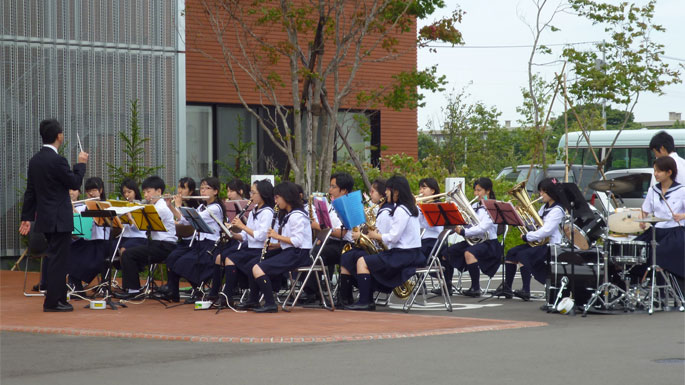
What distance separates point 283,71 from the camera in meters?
24.1

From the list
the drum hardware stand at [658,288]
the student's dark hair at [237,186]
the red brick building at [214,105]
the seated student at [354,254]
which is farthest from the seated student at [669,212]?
the red brick building at [214,105]

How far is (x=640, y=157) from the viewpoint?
2992 cm

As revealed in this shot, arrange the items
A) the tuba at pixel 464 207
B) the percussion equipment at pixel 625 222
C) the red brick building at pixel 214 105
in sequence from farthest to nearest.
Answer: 1. the red brick building at pixel 214 105
2. the tuba at pixel 464 207
3. the percussion equipment at pixel 625 222

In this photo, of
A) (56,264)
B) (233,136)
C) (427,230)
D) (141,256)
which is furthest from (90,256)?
(233,136)

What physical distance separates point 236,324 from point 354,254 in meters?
2.49

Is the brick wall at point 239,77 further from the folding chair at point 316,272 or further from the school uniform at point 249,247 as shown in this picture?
the folding chair at point 316,272

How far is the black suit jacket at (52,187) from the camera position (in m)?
11.9

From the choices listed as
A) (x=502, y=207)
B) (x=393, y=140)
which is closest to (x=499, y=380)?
(x=502, y=207)

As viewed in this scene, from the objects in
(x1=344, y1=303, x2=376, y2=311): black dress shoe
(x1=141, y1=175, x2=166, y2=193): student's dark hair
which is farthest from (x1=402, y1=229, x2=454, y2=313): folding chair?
(x1=141, y1=175, x2=166, y2=193): student's dark hair

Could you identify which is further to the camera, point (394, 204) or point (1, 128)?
point (1, 128)

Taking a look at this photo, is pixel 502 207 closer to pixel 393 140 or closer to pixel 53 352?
pixel 53 352

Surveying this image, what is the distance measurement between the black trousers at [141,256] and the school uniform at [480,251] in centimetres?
426

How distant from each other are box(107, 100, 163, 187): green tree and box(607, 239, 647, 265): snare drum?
9495 mm

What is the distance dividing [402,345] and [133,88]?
12.0m
